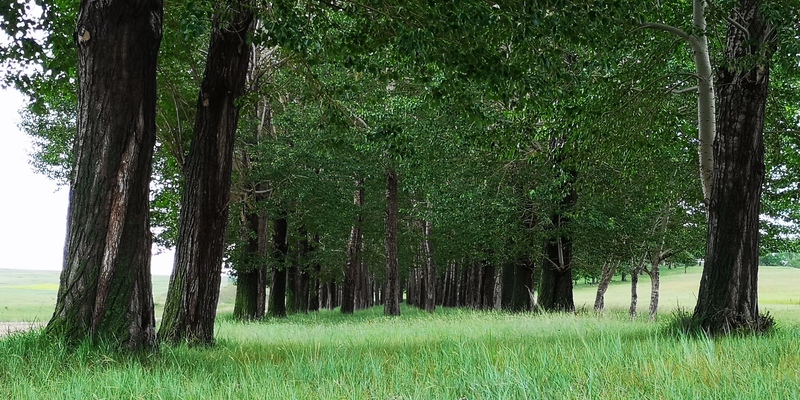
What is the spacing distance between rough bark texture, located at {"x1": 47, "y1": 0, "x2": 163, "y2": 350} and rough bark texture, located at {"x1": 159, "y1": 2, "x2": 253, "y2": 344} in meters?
A: 1.95

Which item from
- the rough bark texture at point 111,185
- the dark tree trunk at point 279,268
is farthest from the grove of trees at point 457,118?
the dark tree trunk at point 279,268

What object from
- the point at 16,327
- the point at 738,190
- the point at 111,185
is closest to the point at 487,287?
the point at 16,327

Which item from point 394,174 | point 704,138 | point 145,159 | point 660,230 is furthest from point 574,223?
point 145,159

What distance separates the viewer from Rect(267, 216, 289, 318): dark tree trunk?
21.7 m

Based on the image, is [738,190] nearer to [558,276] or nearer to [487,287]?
[558,276]

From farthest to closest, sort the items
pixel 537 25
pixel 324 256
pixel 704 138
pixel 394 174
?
pixel 324 256
pixel 394 174
pixel 704 138
pixel 537 25

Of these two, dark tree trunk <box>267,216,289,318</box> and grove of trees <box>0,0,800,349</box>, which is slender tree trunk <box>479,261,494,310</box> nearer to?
dark tree trunk <box>267,216,289,318</box>

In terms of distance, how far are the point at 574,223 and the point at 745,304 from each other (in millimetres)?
10243

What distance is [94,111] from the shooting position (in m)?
5.71

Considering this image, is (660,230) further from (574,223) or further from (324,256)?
(324,256)

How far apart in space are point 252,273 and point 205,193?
42.7 ft

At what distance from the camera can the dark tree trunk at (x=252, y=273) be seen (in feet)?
64.4

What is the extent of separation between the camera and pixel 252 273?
20.4 m

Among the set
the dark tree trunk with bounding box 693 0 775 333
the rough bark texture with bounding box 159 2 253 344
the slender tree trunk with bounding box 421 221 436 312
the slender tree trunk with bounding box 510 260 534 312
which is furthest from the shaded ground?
the slender tree trunk with bounding box 421 221 436 312
